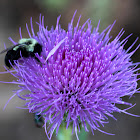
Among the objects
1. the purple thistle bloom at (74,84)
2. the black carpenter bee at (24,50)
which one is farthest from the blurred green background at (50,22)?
the black carpenter bee at (24,50)

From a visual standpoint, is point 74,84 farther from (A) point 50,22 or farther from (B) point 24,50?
(A) point 50,22

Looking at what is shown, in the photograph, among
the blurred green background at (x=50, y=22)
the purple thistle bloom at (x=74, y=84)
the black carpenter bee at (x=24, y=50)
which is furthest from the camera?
the blurred green background at (x=50, y=22)

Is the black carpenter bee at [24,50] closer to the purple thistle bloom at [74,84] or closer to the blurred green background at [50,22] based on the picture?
the purple thistle bloom at [74,84]

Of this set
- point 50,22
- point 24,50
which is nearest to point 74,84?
point 24,50

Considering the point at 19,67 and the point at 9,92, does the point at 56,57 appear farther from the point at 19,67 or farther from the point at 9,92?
the point at 9,92

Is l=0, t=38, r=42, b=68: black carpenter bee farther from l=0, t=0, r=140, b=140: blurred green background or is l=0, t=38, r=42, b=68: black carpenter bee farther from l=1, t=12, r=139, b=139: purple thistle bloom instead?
l=0, t=0, r=140, b=140: blurred green background

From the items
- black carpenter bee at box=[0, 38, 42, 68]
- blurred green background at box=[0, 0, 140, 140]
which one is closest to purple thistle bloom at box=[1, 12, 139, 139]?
black carpenter bee at box=[0, 38, 42, 68]

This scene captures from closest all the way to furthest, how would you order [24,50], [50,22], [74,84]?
[74,84] < [24,50] < [50,22]

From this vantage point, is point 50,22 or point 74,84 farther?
point 50,22
